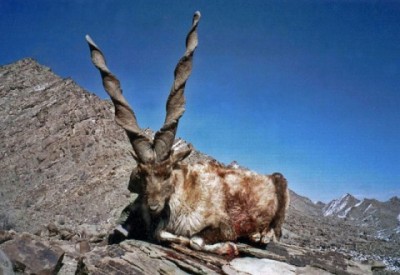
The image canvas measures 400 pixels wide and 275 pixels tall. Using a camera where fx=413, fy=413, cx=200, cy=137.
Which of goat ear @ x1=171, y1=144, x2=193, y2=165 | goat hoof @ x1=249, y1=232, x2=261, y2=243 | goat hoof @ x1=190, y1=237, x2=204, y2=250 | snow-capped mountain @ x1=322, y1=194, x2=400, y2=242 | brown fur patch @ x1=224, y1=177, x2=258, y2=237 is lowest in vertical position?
goat hoof @ x1=190, y1=237, x2=204, y2=250

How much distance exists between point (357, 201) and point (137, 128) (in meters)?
67.1

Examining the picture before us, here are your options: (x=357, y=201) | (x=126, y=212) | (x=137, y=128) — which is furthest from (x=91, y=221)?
(x=357, y=201)

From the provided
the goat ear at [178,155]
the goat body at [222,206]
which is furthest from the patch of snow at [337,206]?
the goat ear at [178,155]

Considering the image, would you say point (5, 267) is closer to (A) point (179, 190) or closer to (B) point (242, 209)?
(A) point (179, 190)

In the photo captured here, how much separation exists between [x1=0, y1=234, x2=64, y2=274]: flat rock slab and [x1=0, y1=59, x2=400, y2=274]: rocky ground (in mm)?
16

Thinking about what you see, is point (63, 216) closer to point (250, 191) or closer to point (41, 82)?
point (250, 191)

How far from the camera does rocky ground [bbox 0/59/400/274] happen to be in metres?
6.81

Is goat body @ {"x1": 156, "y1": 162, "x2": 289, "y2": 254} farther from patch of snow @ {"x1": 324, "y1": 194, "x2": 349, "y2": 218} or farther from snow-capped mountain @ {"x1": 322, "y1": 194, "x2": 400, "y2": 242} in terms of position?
patch of snow @ {"x1": 324, "y1": 194, "x2": 349, "y2": 218}

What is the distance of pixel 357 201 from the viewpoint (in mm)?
67938

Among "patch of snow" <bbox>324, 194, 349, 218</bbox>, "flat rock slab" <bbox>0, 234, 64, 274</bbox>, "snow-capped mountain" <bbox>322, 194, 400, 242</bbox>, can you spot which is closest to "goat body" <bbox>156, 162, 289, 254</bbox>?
"flat rock slab" <bbox>0, 234, 64, 274</bbox>

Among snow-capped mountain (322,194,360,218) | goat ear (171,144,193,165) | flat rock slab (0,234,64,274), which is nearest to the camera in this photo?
flat rock slab (0,234,64,274)

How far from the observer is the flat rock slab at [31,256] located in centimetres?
667

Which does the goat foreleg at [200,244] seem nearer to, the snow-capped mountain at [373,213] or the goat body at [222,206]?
the goat body at [222,206]

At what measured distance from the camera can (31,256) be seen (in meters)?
6.86
